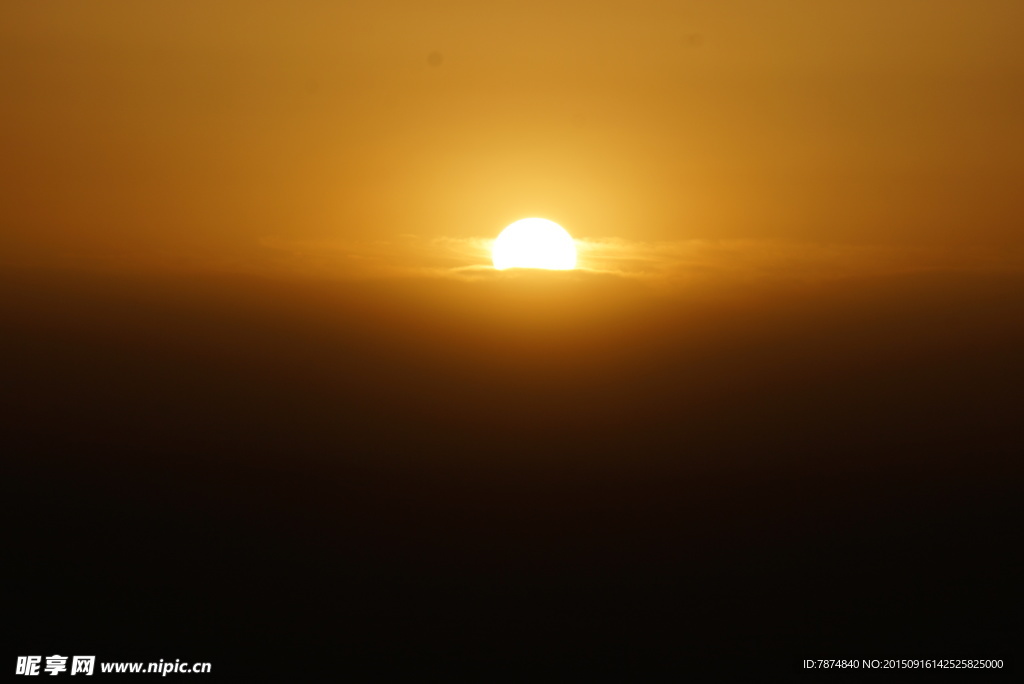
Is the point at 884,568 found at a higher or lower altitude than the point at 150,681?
higher

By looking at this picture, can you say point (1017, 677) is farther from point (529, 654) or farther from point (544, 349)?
point (544, 349)

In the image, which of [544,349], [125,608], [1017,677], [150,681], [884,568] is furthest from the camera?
[544,349]

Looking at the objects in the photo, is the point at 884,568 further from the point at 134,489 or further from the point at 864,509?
the point at 134,489

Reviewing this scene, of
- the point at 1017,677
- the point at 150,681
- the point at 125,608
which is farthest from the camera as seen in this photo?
the point at 125,608

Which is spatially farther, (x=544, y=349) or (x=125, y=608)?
(x=544, y=349)

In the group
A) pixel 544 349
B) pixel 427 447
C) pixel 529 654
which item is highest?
pixel 544 349

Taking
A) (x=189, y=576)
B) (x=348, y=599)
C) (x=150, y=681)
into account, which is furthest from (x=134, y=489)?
(x=150, y=681)

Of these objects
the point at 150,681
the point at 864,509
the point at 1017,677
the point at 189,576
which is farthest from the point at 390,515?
the point at 1017,677

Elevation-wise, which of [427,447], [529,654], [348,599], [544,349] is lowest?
[529,654]

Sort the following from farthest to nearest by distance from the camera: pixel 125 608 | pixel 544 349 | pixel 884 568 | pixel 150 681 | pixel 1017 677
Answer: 1. pixel 544 349
2. pixel 884 568
3. pixel 125 608
4. pixel 1017 677
5. pixel 150 681
